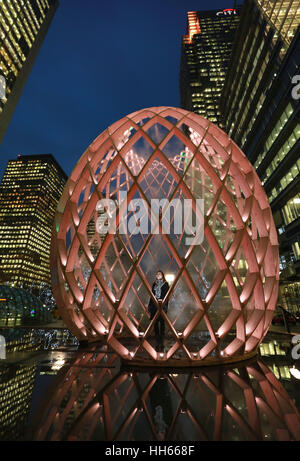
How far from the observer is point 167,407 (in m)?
4.14

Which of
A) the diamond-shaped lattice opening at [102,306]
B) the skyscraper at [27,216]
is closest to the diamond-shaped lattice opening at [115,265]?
the diamond-shaped lattice opening at [102,306]

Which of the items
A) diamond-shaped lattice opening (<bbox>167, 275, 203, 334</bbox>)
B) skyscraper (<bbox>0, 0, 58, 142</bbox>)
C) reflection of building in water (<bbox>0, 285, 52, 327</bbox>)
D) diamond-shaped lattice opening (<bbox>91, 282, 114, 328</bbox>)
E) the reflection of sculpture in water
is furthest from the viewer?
skyscraper (<bbox>0, 0, 58, 142</bbox>)

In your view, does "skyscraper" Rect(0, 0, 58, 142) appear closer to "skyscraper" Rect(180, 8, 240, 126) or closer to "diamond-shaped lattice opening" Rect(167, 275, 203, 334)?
"diamond-shaped lattice opening" Rect(167, 275, 203, 334)

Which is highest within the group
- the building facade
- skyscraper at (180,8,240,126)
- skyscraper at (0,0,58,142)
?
skyscraper at (180,8,240,126)

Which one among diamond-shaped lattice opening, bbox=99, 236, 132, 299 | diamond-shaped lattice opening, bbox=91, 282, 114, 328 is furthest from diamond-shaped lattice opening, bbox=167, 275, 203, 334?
diamond-shaped lattice opening, bbox=91, 282, 114, 328

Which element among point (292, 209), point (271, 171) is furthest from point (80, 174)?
point (271, 171)

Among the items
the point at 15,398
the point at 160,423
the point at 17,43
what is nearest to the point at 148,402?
the point at 160,423

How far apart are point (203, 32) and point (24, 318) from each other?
145596 millimetres

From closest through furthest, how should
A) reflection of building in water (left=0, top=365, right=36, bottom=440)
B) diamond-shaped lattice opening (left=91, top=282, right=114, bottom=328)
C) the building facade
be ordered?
reflection of building in water (left=0, top=365, right=36, bottom=440) < diamond-shaped lattice opening (left=91, top=282, right=114, bottom=328) < the building facade

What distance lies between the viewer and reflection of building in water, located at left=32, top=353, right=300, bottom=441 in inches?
129

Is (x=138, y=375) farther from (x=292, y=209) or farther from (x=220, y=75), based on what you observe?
(x=220, y=75)

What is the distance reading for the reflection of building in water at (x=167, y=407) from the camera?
129 inches

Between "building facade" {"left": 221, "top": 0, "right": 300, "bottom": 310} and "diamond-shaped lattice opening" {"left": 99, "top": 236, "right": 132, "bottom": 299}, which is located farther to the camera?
"building facade" {"left": 221, "top": 0, "right": 300, "bottom": 310}

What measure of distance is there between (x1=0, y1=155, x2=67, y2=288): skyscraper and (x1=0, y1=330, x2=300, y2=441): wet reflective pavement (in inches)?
5241
